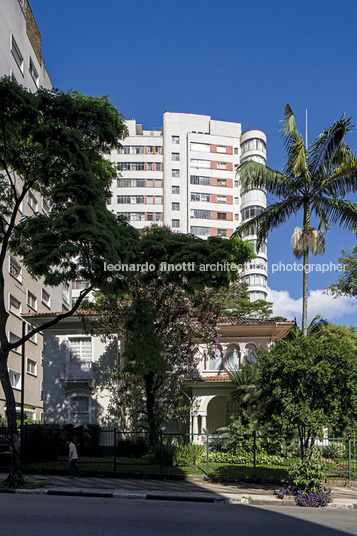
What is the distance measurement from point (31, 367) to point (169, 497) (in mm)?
33892

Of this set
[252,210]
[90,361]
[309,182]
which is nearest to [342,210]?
[309,182]

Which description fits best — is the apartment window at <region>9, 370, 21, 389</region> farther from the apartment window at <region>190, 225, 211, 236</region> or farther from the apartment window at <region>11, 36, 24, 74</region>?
the apartment window at <region>190, 225, 211, 236</region>

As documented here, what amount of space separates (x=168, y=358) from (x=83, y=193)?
11.8m

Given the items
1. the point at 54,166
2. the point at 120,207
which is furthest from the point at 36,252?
the point at 120,207

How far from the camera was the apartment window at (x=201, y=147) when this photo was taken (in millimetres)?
82875

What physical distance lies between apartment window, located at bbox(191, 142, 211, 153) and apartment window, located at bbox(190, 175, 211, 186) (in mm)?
3995

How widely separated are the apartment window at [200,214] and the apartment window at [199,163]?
6.52m

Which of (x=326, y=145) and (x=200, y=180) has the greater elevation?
(x=200, y=180)

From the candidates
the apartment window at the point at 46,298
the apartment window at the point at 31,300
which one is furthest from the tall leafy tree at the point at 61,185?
the apartment window at the point at 46,298

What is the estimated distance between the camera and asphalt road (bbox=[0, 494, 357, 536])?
10.0 metres

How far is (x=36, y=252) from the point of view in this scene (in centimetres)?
1780

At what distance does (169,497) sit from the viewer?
55.5ft

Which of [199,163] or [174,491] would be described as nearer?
[174,491]

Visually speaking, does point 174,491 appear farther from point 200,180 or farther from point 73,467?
point 200,180
